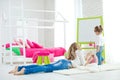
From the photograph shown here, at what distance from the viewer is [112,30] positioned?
18.7 ft

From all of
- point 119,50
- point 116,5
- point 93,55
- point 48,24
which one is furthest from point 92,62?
point 48,24

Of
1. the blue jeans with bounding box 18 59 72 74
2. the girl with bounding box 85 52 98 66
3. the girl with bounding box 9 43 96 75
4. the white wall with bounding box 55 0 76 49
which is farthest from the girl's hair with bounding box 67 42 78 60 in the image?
the white wall with bounding box 55 0 76 49

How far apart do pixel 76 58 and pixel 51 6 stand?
13.1ft

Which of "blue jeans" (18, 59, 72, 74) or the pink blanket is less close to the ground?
the pink blanket

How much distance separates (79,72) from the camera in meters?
3.65

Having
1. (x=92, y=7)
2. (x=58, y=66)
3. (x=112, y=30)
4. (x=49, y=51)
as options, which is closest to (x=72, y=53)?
(x=58, y=66)

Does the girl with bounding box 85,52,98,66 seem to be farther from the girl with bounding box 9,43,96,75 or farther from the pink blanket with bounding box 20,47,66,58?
the pink blanket with bounding box 20,47,66,58

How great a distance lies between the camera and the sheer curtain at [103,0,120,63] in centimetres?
558

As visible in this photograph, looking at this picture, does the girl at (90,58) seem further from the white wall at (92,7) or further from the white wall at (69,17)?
the white wall at (69,17)

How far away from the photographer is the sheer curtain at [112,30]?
220 inches

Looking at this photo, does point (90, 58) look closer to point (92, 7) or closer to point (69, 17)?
point (92, 7)

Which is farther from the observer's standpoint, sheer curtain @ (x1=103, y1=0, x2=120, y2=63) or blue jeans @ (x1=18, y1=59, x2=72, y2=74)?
sheer curtain @ (x1=103, y1=0, x2=120, y2=63)

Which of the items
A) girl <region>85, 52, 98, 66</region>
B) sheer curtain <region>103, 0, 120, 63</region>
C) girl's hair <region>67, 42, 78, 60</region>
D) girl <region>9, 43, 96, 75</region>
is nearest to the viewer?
girl <region>9, 43, 96, 75</region>

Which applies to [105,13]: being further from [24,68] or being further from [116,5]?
[24,68]
